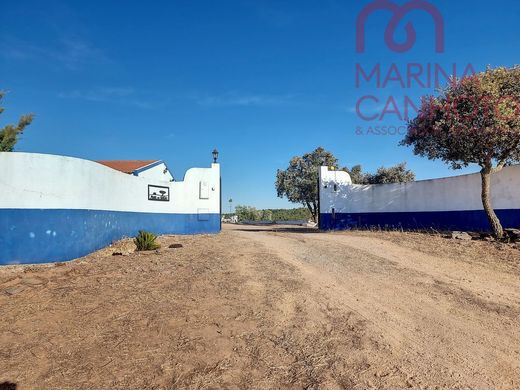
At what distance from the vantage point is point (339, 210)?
A: 22.5m

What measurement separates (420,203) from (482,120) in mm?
6989

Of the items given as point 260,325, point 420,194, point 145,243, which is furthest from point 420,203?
point 260,325

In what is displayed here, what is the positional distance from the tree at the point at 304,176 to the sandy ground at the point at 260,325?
2850 centimetres

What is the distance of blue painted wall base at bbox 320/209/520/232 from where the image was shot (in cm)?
1541

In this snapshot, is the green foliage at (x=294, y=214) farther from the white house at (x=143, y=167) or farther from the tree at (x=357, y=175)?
the white house at (x=143, y=167)

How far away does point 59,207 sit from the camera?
1102 cm

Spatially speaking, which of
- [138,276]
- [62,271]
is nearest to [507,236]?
[138,276]

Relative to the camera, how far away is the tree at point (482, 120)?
504 inches

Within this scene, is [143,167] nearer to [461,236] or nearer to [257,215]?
[461,236]

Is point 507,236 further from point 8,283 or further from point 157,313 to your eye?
point 8,283

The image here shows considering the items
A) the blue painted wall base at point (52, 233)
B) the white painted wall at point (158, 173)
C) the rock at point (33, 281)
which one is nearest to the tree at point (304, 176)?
the white painted wall at point (158, 173)

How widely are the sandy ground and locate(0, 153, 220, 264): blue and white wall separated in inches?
40.9

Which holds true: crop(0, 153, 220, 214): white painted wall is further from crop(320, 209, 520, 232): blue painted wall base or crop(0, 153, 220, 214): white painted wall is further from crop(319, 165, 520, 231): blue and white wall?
crop(320, 209, 520, 232): blue painted wall base

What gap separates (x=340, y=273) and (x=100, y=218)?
30.0 feet
